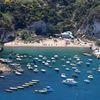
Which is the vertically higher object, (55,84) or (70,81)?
(70,81)

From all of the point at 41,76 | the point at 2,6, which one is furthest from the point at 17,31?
the point at 41,76

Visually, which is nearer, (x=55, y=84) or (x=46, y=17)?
(x=55, y=84)

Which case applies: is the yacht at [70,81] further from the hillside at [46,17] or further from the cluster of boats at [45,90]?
the hillside at [46,17]

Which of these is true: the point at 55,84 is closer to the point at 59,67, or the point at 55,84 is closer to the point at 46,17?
the point at 59,67

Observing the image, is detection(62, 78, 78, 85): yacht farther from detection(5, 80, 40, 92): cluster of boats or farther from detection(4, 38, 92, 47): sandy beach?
detection(4, 38, 92, 47): sandy beach

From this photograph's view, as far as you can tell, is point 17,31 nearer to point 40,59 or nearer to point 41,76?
point 40,59

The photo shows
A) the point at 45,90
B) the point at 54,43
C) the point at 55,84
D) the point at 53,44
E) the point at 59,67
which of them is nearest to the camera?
the point at 45,90

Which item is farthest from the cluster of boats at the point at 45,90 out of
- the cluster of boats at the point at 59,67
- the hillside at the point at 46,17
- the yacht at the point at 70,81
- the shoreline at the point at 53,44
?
the hillside at the point at 46,17

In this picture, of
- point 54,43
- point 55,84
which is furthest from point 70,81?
point 54,43
